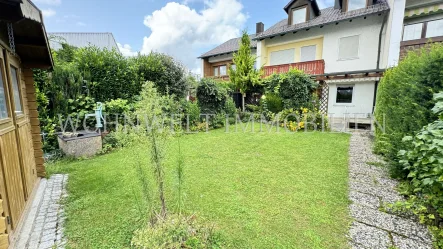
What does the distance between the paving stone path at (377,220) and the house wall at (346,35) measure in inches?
418

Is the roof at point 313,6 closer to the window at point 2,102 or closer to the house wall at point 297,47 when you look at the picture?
the house wall at point 297,47

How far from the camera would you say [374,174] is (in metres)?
4.50

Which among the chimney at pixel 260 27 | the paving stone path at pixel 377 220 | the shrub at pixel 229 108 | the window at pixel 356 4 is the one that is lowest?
the paving stone path at pixel 377 220

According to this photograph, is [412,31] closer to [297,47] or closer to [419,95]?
[297,47]

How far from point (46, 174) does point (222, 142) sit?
16.3 ft

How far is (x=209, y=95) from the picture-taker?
409 inches

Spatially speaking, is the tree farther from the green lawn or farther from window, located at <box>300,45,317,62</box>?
the green lawn

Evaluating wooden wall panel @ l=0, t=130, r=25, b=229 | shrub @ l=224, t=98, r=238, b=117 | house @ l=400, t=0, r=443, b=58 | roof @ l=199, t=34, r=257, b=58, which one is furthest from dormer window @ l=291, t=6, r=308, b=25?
wooden wall panel @ l=0, t=130, r=25, b=229

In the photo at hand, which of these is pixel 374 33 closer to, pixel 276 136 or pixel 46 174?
pixel 276 136

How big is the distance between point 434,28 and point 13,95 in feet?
52.8

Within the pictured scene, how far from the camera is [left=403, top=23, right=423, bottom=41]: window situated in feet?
35.3

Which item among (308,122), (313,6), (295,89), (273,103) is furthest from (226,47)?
(308,122)

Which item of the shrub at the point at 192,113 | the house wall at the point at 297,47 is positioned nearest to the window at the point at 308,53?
the house wall at the point at 297,47

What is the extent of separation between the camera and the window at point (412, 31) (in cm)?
1077
